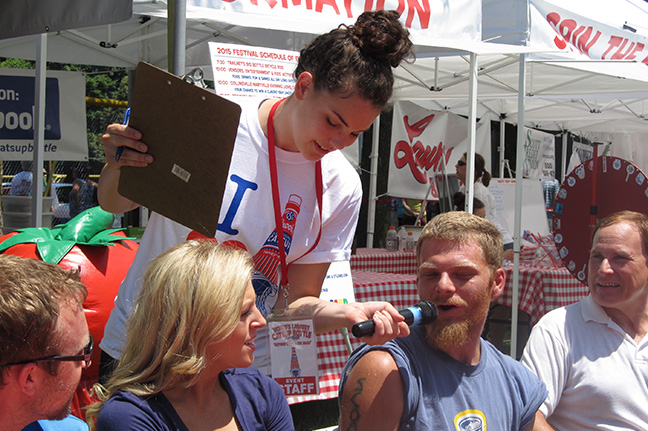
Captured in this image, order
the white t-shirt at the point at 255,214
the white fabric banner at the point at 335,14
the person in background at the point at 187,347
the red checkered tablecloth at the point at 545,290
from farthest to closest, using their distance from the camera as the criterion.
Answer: the red checkered tablecloth at the point at 545,290 → the white fabric banner at the point at 335,14 → the white t-shirt at the point at 255,214 → the person in background at the point at 187,347

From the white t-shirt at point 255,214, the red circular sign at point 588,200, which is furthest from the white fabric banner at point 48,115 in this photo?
the white t-shirt at point 255,214

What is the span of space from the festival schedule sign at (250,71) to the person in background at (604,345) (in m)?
1.83

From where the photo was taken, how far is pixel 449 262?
6.64 ft

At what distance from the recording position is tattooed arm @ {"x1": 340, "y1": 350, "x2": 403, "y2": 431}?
1767mm

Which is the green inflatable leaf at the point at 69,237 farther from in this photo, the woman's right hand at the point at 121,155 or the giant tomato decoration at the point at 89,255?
the woman's right hand at the point at 121,155

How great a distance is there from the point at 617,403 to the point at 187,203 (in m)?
1.78

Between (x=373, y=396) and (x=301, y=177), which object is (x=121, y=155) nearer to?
(x=301, y=177)

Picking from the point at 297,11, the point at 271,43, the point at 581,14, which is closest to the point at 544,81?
the point at 581,14

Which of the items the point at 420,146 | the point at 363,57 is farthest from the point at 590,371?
the point at 420,146

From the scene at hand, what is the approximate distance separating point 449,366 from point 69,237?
2.05 meters

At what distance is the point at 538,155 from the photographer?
42.2 feet

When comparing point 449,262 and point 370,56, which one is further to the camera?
point 449,262

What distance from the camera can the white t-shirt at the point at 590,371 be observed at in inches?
97.5

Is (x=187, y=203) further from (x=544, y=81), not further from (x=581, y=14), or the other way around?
(x=544, y=81)
